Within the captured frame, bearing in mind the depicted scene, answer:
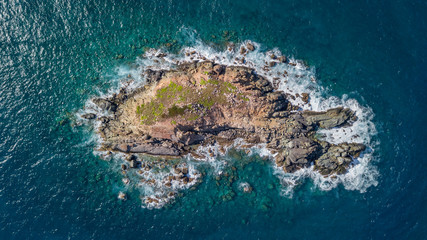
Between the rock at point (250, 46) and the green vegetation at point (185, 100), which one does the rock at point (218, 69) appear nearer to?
the green vegetation at point (185, 100)

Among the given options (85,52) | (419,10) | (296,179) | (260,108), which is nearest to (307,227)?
(296,179)

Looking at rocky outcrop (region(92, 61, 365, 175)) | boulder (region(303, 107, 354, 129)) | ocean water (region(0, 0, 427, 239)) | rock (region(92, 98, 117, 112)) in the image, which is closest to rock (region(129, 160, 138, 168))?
rocky outcrop (region(92, 61, 365, 175))

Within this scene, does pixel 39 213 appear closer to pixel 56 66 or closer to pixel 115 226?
pixel 115 226

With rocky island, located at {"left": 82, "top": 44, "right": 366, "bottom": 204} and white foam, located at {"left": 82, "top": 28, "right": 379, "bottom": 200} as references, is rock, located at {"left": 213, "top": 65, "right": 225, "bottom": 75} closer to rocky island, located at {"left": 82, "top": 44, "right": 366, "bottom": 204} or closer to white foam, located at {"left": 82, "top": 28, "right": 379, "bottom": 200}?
rocky island, located at {"left": 82, "top": 44, "right": 366, "bottom": 204}

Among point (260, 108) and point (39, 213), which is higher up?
point (260, 108)

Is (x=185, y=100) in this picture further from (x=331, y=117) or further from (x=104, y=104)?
(x=331, y=117)

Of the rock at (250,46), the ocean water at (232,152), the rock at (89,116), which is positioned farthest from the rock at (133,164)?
the rock at (250,46)
